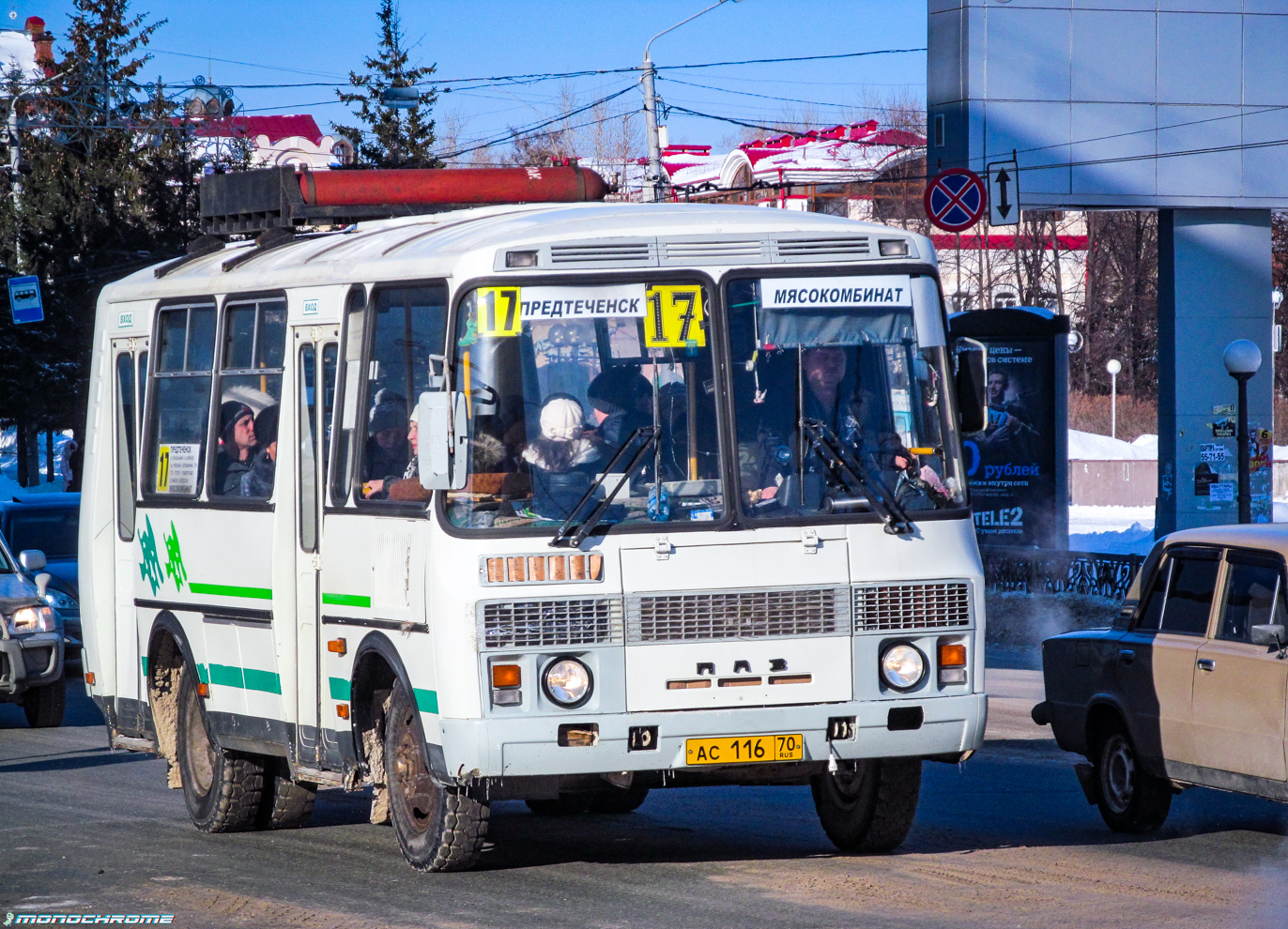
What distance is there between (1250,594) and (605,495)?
3239 mm

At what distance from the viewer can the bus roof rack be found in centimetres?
1093

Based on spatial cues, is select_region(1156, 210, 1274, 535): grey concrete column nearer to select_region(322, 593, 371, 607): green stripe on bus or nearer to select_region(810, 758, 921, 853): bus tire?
select_region(810, 758, 921, 853): bus tire

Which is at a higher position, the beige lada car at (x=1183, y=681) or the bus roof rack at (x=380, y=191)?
the bus roof rack at (x=380, y=191)

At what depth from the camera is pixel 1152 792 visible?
31.1 feet

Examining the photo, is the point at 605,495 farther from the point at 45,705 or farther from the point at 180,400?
the point at 45,705

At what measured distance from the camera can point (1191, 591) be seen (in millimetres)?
9469

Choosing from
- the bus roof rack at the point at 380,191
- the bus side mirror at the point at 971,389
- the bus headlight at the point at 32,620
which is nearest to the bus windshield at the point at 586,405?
the bus side mirror at the point at 971,389

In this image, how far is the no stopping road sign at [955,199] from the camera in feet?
83.1

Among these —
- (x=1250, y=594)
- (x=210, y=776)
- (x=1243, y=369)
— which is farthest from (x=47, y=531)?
(x=1250, y=594)

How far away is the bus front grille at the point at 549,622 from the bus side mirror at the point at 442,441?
0.53 meters

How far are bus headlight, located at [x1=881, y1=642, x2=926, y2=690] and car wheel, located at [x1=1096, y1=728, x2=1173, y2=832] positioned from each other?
2.00 meters

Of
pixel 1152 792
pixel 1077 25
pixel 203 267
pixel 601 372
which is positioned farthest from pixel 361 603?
pixel 1077 25

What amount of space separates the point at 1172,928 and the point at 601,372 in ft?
10.1

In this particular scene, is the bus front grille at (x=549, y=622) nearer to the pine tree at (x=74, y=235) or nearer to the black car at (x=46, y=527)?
the black car at (x=46, y=527)
